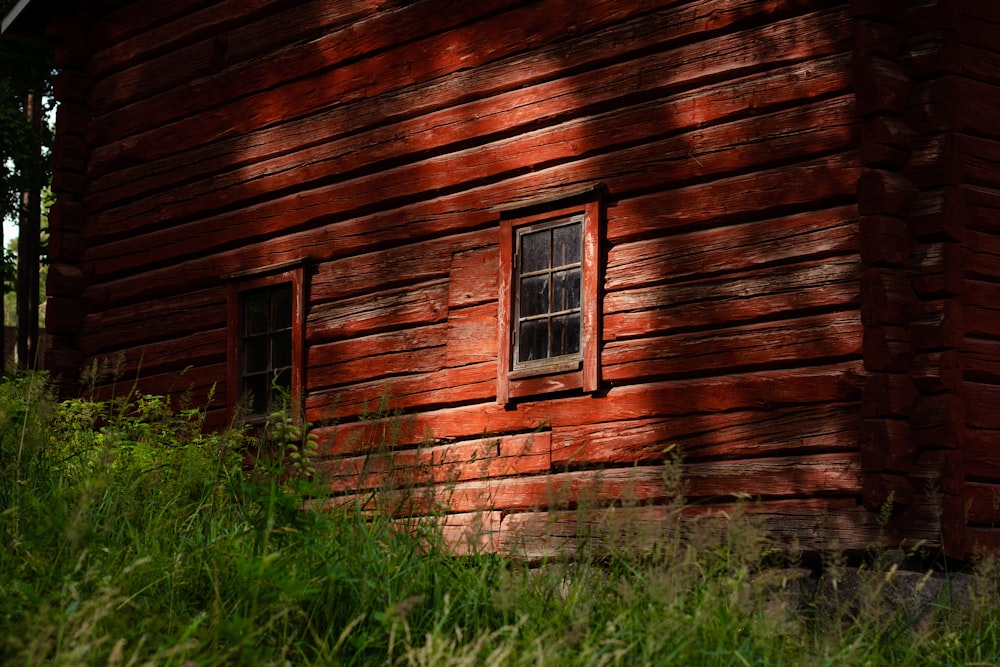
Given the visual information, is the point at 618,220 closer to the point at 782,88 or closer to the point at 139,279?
the point at 782,88

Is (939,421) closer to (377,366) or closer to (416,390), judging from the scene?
(416,390)

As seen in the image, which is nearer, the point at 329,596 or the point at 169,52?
the point at 329,596

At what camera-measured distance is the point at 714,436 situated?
7129mm

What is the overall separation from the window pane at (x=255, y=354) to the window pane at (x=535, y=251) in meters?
2.75

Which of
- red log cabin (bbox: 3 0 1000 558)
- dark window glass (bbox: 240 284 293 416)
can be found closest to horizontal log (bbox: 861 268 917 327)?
red log cabin (bbox: 3 0 1000 558)

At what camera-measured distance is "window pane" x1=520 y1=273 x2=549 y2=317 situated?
323 inches

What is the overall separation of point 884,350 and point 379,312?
3.93 meters

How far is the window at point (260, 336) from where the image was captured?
9852 mm

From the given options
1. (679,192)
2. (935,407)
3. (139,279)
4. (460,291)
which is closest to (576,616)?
(935,407)

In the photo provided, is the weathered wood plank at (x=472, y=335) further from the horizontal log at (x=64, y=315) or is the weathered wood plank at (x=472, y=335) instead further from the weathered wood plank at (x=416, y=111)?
the horizontal log at (x=64, y=315)

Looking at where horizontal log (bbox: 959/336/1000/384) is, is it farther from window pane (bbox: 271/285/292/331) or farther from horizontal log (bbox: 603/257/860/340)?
window pane (bbox: 271/285/292/331)

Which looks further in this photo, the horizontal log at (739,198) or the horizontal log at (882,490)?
the horizontal log at (739,198)

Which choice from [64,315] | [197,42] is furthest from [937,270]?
[64,315]

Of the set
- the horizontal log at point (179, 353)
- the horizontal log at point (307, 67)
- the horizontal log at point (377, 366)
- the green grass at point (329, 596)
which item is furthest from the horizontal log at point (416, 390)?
the green grass at point (329, 596)
